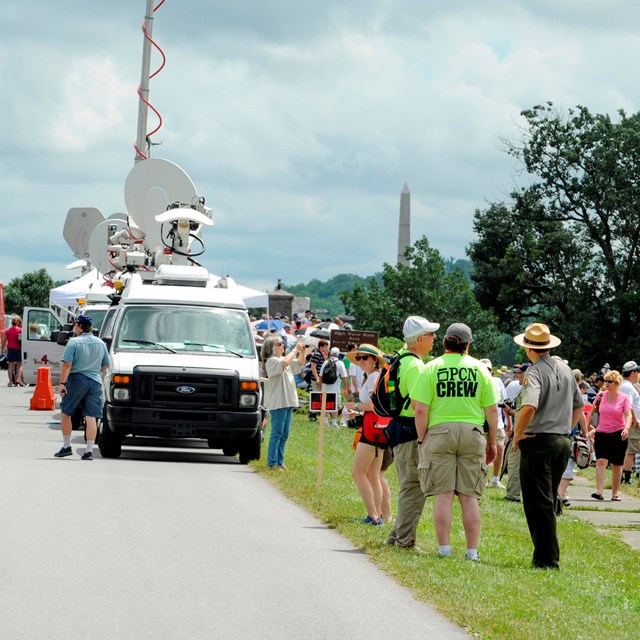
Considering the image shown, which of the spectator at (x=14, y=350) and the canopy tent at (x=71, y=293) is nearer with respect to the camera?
the canopy tent at (x=71, y=293)

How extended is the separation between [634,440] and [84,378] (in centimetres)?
832

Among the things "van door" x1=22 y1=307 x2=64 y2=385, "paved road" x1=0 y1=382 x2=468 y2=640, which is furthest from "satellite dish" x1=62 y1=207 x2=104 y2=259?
"paved road" x1=0 y1=382 x2=468 y2=640

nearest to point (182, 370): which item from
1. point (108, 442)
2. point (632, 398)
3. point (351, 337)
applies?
point (108, 442)

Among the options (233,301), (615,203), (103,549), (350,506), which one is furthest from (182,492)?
(615,203)

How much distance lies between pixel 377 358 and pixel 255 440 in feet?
21.5

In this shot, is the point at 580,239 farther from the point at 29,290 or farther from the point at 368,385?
the point at 29,290

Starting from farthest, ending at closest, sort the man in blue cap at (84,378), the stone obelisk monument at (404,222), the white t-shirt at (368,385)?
the stone obelisk monument at (404,222)
the man in blue cap at (84,378)
the white t-shirt at (368,385)

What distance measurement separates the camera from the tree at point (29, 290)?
115188 millimetres

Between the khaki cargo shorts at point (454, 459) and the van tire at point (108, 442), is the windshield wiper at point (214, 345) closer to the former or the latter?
the van tire at point (108, 442)

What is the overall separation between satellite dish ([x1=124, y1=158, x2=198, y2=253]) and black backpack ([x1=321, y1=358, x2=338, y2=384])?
6484mm

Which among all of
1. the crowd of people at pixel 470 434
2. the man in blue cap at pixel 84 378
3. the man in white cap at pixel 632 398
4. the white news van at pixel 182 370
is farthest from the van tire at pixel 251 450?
the crowd of people at pixel 470 434

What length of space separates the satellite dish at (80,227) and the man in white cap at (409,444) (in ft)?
85.3

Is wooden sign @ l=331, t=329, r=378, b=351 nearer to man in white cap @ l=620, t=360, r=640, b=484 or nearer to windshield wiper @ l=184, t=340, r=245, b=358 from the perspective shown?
man in white cap @ l=620, t=360, r=640, b=484

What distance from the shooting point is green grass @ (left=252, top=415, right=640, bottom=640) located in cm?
805
